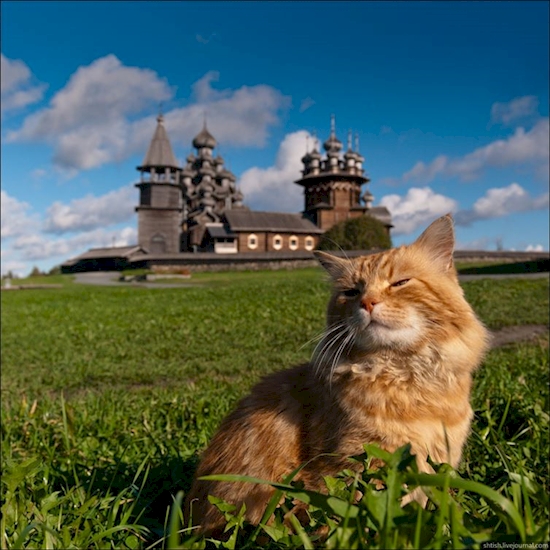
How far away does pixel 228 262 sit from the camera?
156 feet

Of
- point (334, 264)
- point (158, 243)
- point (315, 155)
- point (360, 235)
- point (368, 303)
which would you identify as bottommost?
point (368, 303)

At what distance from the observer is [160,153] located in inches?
2247

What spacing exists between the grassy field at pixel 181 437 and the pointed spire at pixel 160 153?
47668mm

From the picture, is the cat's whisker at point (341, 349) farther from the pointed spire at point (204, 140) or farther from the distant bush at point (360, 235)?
the pointed spire at point (204, 140)

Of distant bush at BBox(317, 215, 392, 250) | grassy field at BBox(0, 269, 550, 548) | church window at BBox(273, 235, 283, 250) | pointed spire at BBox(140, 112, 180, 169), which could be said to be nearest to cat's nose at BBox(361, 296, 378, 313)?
grassy field at BBox(0, 269, 550, 548)

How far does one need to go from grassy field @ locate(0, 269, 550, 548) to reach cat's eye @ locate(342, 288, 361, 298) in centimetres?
80

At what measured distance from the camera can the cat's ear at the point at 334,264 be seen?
2.18 meters

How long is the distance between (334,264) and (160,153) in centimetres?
5857

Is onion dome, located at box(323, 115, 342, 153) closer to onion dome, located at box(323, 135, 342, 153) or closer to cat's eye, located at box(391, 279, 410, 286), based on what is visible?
onion dome, located at box(323, 135, 342, 153)

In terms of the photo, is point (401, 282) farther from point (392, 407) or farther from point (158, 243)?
point (158, 243)

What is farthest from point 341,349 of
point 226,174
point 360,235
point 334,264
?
point 226,174

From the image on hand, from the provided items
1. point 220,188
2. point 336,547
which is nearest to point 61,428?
point 336,547

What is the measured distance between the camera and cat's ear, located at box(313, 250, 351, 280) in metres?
2.18

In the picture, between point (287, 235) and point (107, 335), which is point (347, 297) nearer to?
point (107, 335)
